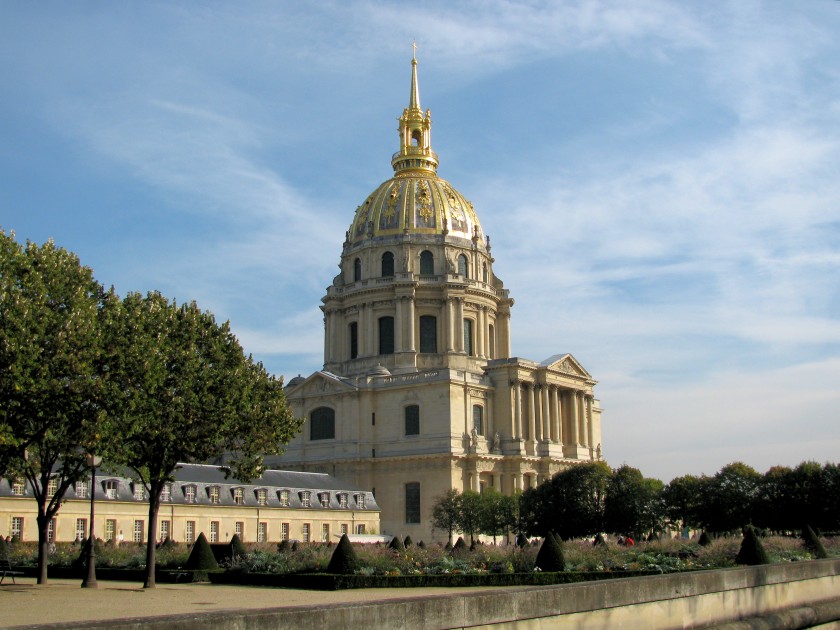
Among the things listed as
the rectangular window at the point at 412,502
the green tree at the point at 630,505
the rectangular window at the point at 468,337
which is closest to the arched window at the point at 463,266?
the rectangular window at the point at 468,337

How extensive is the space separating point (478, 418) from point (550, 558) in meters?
46.9

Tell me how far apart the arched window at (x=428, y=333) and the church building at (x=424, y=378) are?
0.28ft

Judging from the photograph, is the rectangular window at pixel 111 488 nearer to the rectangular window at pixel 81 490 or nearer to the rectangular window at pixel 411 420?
the rectangular window at pixel 81 490

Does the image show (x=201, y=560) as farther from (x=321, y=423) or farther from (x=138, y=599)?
(x=321, y=423)

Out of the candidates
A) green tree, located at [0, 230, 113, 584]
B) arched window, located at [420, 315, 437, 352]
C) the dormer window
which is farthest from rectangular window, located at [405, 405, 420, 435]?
green tree, located at [0, 230, 113, 584]

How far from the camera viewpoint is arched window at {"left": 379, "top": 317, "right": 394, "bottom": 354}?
86.6 meters

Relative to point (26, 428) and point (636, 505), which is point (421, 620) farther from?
point (636, 505)

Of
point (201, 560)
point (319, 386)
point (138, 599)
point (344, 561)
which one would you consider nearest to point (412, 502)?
point (319, 386)

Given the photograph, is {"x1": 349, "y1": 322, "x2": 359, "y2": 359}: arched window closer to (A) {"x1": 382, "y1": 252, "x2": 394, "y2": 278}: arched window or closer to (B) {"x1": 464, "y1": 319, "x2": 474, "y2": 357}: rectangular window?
(A) {"x1": 382, "y1": 252, "x2": 394, "y2": 278}: arched window

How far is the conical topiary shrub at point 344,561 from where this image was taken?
31.7 m

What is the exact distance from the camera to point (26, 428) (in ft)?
92.6

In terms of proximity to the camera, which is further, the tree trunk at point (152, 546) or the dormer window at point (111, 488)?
the dormer window at point (111, 488)

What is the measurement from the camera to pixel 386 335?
87250 millimetres

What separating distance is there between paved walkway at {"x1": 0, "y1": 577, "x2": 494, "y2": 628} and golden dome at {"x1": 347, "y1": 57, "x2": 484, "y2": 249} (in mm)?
59199
